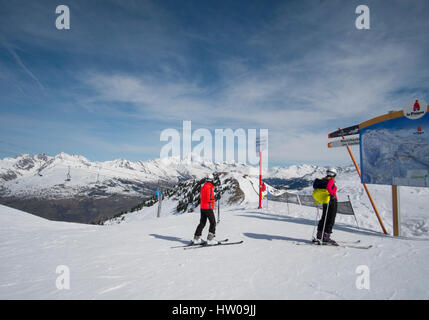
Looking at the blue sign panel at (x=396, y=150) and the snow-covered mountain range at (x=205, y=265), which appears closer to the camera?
the snow-covered mountain range at (x=205, y=265)

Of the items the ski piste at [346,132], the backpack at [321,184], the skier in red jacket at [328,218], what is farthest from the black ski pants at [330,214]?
A: the ski piste at [346,132]

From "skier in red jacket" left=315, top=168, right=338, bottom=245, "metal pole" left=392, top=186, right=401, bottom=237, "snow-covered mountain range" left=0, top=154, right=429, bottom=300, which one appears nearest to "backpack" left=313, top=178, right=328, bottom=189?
"skier in red jacket" left=315, top=168, right=338, bottom=245

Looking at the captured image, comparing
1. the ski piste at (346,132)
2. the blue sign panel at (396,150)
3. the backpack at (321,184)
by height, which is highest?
the ski piste at (346,132)

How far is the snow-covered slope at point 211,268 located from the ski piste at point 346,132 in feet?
16.2

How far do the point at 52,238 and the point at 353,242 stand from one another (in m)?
11.1

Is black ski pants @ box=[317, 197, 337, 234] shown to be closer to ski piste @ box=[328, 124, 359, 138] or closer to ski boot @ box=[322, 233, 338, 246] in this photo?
ski boot @ box=[322, 233, 338, 246]

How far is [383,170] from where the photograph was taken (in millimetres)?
8906

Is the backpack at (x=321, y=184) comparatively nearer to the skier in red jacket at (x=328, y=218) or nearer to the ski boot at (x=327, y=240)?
the skier in red jacket at (x=328, y=218)

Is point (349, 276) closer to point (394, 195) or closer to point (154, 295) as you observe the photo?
point (154, 295)

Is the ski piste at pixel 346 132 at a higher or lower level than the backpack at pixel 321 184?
higher

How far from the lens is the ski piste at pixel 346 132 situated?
10416 mm

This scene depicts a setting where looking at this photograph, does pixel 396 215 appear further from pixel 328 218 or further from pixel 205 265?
pixel 205 265

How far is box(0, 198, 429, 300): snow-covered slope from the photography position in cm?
409
